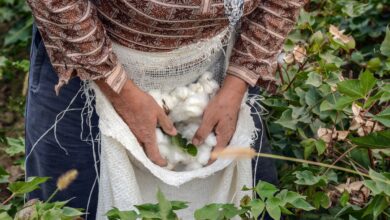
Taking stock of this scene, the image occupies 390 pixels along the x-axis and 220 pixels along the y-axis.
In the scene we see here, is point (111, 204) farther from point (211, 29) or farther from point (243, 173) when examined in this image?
point (211, 29)

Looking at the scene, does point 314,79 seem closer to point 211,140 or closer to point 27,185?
point 211,140

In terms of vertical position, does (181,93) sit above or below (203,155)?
above

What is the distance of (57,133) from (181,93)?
0.29 metres

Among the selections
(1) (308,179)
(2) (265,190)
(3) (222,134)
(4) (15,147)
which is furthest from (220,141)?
(4) (15,147)

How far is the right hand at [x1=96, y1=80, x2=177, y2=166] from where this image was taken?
1602mm

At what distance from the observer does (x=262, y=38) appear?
170cm

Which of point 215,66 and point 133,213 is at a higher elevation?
point 215,66

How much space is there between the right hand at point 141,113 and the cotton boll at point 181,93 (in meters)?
0.06

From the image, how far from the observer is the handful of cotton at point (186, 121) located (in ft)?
5.52

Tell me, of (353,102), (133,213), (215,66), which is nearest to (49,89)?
(215,66)

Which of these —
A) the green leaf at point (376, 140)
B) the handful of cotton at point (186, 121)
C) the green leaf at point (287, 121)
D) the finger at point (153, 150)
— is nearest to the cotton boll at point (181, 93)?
the handful of cotton at point (186, 121)

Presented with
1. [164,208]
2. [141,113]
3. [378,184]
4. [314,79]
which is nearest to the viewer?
[164,208]

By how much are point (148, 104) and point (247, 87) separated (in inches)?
9.4

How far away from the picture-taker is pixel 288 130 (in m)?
2.04
